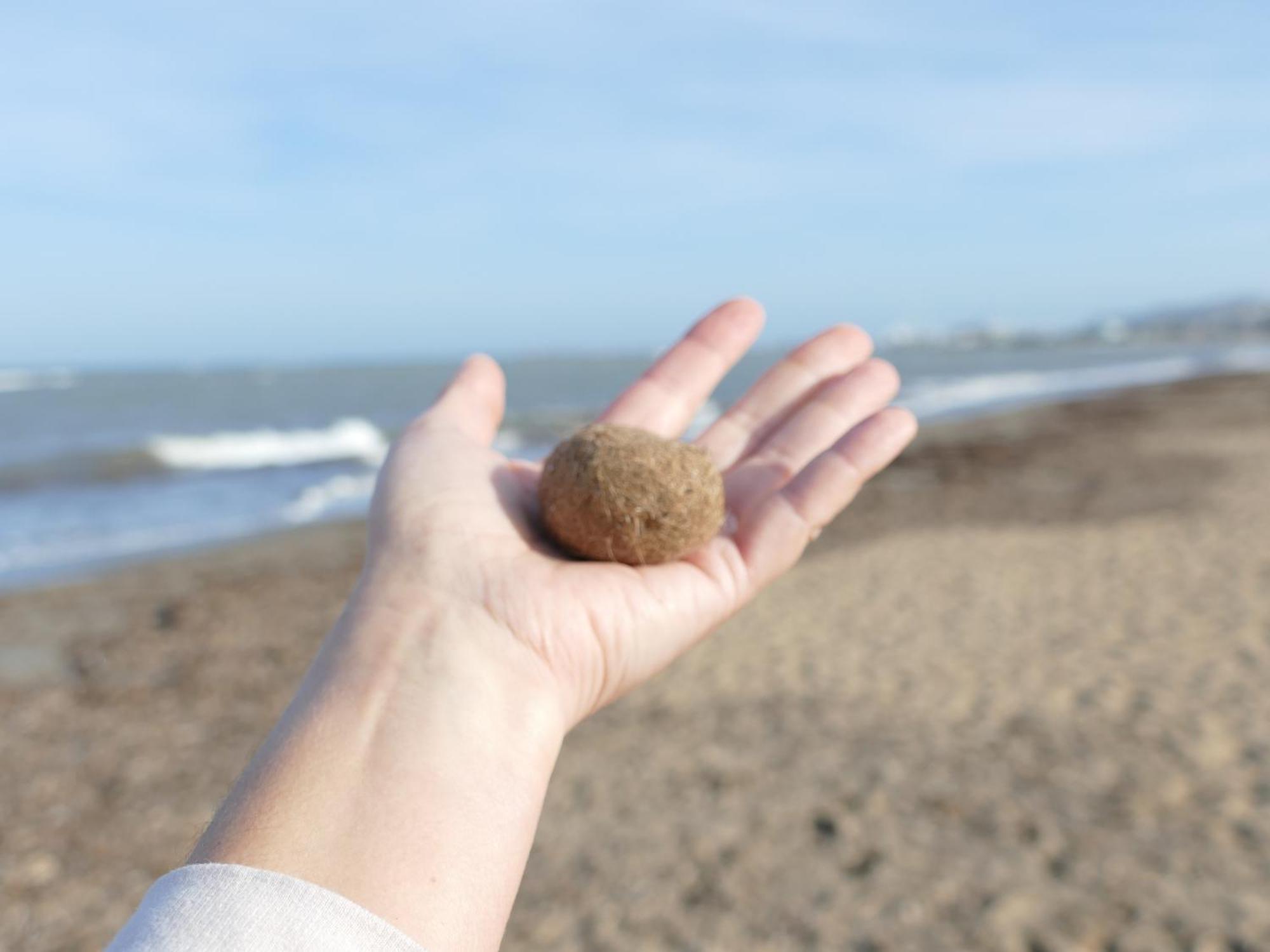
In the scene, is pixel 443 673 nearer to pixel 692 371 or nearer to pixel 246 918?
pixel 246 918

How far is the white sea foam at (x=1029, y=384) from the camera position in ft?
112

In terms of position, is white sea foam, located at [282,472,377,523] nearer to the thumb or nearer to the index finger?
the thumb

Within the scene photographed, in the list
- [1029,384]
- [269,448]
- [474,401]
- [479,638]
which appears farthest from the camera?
[1029,384]

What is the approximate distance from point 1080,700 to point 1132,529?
5627 millimetres

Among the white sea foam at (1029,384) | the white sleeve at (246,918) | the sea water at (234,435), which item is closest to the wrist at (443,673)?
the white sleeve at (246,918)

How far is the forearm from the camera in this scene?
6.05 feet

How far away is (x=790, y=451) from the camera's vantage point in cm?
350

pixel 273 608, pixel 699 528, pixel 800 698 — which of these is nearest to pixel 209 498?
pixel 273 608

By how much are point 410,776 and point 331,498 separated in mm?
16289

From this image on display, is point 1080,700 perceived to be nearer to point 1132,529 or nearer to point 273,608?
point 1132,529

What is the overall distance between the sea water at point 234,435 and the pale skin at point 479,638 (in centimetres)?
234

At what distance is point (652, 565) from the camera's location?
9.87 feet

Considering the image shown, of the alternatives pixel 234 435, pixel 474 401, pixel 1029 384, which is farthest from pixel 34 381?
pixel 474 401

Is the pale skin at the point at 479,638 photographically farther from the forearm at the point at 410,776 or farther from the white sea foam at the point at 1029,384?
the white sea foam at the point at 1029,384
